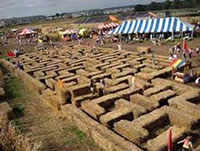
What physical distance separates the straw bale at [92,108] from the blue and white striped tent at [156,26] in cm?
2003

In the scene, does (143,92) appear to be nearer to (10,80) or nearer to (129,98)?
(129,98)

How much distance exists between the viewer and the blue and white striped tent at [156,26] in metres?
30.9

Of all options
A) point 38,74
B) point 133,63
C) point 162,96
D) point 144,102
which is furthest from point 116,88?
point 38,74

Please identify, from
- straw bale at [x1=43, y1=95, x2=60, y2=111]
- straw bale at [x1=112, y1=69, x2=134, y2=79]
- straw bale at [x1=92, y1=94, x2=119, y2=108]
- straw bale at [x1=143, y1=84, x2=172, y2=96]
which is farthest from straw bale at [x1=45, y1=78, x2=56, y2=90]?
straw bale at [x1=143, y1=84, x2=172, y2=96]

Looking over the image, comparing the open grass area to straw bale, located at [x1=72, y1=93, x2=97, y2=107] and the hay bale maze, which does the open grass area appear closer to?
the hay bale maze

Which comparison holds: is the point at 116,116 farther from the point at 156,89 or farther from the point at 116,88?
the point at 116,88

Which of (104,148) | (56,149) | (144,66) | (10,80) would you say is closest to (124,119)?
(104,148)

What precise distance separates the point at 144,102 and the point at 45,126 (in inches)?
187

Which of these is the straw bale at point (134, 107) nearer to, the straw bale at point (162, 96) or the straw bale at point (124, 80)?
the straw bale at point (162, 96)

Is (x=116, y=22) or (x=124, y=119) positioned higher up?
(x=116, y=22)

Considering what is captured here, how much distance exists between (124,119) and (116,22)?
1460 inches

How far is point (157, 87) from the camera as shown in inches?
592

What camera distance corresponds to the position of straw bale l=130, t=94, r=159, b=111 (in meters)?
12.9

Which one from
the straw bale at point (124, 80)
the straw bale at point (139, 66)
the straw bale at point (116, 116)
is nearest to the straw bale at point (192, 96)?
the straw bale at point (116, 116)
